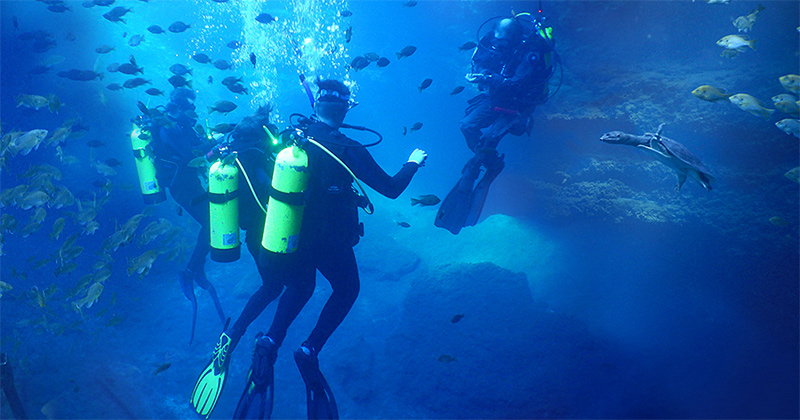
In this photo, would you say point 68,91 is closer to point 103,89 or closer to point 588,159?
point 103,89

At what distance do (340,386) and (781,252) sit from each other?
25.1 feet

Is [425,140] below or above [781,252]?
below

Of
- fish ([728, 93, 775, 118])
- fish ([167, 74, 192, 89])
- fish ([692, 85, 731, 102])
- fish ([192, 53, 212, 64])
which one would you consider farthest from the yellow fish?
fish ([728, 93, 775, 118])

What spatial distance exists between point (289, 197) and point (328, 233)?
1.92ft

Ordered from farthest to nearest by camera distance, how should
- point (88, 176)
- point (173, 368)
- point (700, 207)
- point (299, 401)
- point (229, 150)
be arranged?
Result: 1. point (88, 176)
2. point (700, 207)
3. point (173, 368)
4. point (299, 401)
5. point (229, 150)

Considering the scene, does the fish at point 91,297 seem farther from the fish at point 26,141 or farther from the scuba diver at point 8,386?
the fish at point 26,141

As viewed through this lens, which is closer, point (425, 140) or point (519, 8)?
point (519, 8)

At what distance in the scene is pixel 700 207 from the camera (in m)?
6.26

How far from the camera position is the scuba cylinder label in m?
3.15

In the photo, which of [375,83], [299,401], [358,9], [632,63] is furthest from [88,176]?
[375,83]

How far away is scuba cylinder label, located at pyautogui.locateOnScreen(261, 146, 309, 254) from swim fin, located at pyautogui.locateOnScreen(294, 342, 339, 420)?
1.09m

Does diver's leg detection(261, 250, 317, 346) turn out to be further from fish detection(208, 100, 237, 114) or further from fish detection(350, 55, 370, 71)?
fish detection(350, 55, 370, 71)

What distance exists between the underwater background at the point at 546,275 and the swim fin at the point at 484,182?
134 centimetres

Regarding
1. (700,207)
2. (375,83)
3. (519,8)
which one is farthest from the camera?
(375,83)
